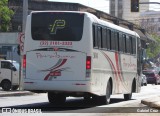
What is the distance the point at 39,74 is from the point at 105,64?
3.41m

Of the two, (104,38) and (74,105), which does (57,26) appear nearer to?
(104,38)

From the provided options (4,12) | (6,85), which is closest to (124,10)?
(4,12)

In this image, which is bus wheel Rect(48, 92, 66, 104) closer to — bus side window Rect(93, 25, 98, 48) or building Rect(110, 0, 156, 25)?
bus side window Rect(93, 25, 98, 48)

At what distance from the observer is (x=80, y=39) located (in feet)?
61.0

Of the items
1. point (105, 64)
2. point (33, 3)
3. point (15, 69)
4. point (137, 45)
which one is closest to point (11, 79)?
point (15, 69)

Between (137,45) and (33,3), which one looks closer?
(137,45)

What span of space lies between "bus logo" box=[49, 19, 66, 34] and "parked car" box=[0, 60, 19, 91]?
42.1ft

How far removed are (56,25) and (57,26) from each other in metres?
0.06

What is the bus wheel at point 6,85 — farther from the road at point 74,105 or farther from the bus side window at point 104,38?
the bus side window at point 104,38

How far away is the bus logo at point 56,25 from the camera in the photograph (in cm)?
1870

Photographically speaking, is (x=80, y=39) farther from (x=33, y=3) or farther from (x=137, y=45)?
(x=33, y=3)

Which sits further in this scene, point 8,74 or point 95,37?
point 8,74

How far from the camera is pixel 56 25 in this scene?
61.7 feet

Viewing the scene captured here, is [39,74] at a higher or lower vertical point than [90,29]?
lower
